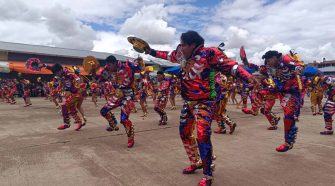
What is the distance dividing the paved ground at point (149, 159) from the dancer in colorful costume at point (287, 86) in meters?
0.37

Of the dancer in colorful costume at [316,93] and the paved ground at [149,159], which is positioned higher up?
the dancer in colorful costume at [316,93]

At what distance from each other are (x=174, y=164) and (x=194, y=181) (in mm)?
848

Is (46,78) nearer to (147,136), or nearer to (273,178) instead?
(147,136)

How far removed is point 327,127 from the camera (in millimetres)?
7664

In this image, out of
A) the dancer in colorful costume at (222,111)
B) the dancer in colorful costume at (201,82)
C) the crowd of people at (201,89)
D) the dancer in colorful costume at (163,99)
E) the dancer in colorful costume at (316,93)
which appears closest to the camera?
the dancer in colorful costume at (201,82)

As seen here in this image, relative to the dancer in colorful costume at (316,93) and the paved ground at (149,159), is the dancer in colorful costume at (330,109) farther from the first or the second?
the dancer in colorful costume at (316,93)

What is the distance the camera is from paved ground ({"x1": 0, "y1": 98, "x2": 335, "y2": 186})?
408 centimetres

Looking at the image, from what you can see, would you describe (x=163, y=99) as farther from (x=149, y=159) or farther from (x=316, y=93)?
(x=316, y=93)

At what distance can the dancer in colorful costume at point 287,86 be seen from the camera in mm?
5508

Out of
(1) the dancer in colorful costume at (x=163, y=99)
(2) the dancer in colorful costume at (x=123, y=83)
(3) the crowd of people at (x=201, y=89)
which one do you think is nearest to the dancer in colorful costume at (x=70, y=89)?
(3) the crowd of people at (x=201, y=89)

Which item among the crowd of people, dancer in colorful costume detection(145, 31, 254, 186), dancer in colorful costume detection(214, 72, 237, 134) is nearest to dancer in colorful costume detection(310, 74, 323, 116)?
the crowd of people

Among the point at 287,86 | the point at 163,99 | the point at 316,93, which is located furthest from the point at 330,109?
the point at 316,93

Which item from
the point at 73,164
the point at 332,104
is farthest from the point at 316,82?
the point at 73,164

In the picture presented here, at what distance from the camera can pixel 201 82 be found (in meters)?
3.98
